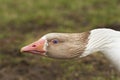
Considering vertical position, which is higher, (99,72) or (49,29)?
(49,29)

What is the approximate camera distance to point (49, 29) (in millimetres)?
9984

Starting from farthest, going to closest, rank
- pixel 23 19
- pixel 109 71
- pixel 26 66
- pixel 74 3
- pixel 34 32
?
pixel 74 3 → pixel 23 19 → pixel 34 32 → pixel 26 66 → pixel 109 71

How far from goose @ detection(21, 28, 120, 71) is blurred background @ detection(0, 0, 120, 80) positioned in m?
1.41

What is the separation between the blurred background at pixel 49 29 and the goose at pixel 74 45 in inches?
55.4

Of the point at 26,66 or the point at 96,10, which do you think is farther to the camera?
the point at 96,10

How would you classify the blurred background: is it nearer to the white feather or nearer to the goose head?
the white feather

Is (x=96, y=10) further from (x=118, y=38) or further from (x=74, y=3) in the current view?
(x=118, y=38)

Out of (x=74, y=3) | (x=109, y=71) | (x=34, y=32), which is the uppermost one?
(x=74, y=3)

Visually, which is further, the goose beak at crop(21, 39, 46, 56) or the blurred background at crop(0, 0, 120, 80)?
the blurred background at crop(0, 0, 120, 80)

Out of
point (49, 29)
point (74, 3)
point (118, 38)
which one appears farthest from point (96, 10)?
point (118, 38)

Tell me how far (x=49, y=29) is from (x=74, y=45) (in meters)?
3.90

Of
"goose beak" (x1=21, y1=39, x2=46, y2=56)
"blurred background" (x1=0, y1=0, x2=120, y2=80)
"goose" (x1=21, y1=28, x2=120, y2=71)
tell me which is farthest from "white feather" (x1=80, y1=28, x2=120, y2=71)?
"blurred background" (x1=0, y1=0, x2=120, y2=80)

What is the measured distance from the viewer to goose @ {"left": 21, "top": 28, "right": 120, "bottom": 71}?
609 centimetres

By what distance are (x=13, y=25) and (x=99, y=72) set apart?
3.05 meters
